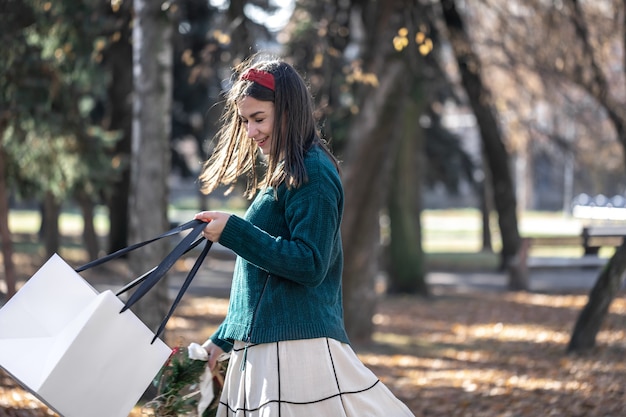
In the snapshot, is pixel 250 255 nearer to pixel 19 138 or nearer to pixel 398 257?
pixel 19 138

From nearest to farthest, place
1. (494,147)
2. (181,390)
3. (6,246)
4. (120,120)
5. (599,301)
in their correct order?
(181,390)
(599,301)
(6,246)
(494,147)
(120,120)

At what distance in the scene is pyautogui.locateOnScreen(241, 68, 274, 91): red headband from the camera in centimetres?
340

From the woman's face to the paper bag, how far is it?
74cm

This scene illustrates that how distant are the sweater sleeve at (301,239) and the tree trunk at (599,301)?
6360 mm

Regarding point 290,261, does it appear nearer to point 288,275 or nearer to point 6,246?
point 288,275

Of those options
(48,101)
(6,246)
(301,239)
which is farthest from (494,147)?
(301,239)

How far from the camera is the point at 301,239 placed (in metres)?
3.23

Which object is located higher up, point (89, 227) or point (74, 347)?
point (74, 347)

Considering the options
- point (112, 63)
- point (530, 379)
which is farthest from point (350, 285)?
point (112, 63)

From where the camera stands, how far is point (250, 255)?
128 inches

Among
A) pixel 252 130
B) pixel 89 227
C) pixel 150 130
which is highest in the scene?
pixel 150 130

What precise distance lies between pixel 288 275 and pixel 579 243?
647 inches

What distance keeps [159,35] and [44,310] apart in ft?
14.9

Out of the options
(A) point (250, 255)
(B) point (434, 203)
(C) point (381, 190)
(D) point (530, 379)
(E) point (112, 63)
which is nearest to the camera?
(A) point (250, 255)
